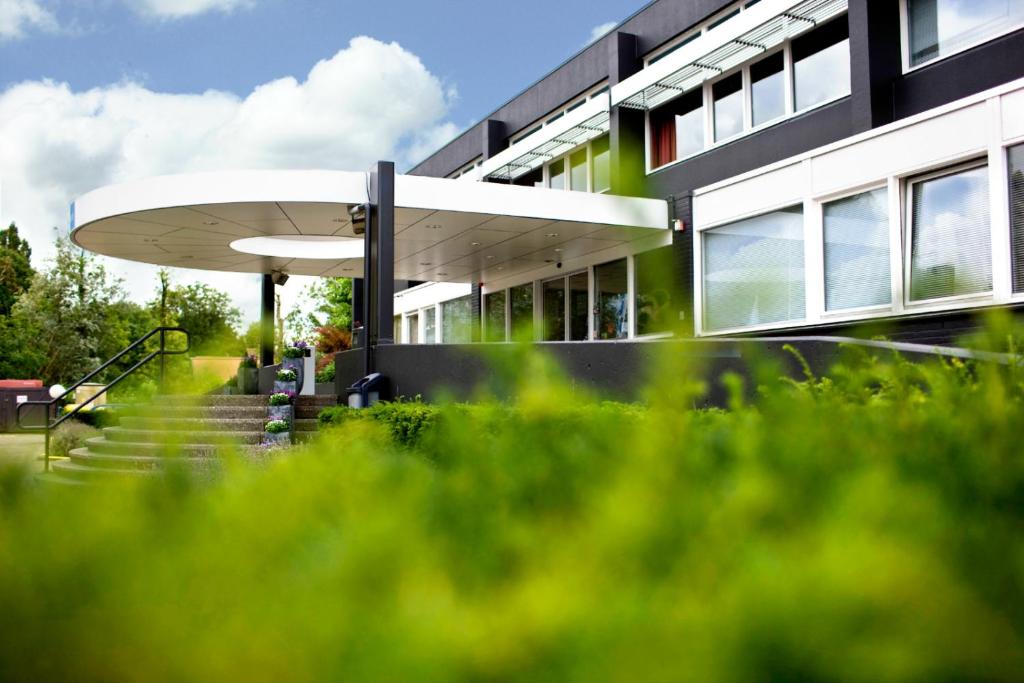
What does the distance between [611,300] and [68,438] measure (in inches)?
481

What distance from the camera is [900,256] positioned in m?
11.6

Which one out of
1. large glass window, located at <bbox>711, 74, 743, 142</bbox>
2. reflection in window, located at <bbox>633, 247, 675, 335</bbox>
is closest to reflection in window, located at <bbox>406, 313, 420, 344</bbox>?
large glass window, located at <bbox>711, 74, 743, 142</bbox>

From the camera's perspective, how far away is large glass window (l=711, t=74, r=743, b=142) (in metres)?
17.1

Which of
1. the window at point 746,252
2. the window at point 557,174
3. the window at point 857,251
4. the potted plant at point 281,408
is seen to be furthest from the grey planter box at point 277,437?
the window at point 557,174

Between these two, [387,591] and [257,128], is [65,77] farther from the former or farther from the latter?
[387,591]

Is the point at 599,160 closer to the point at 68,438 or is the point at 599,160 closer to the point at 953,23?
the point at 953,23

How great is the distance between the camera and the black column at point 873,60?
529 inches

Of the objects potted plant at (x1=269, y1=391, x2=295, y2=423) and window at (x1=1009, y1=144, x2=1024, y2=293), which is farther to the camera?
potted plant at (x1=269, y1=391, x2=295, y2=423)

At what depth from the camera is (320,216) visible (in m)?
16.3

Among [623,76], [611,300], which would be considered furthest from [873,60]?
[611,300]

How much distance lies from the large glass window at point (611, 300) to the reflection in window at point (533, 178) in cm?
500

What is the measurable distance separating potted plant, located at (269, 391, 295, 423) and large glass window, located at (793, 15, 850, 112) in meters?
10.7

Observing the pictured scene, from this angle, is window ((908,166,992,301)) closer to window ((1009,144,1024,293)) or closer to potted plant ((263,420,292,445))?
window ((1009,144,1024,293))

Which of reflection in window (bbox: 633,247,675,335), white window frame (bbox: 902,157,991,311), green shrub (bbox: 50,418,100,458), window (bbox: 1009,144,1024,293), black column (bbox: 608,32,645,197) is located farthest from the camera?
black column (bbox: 608,32,645,197)
